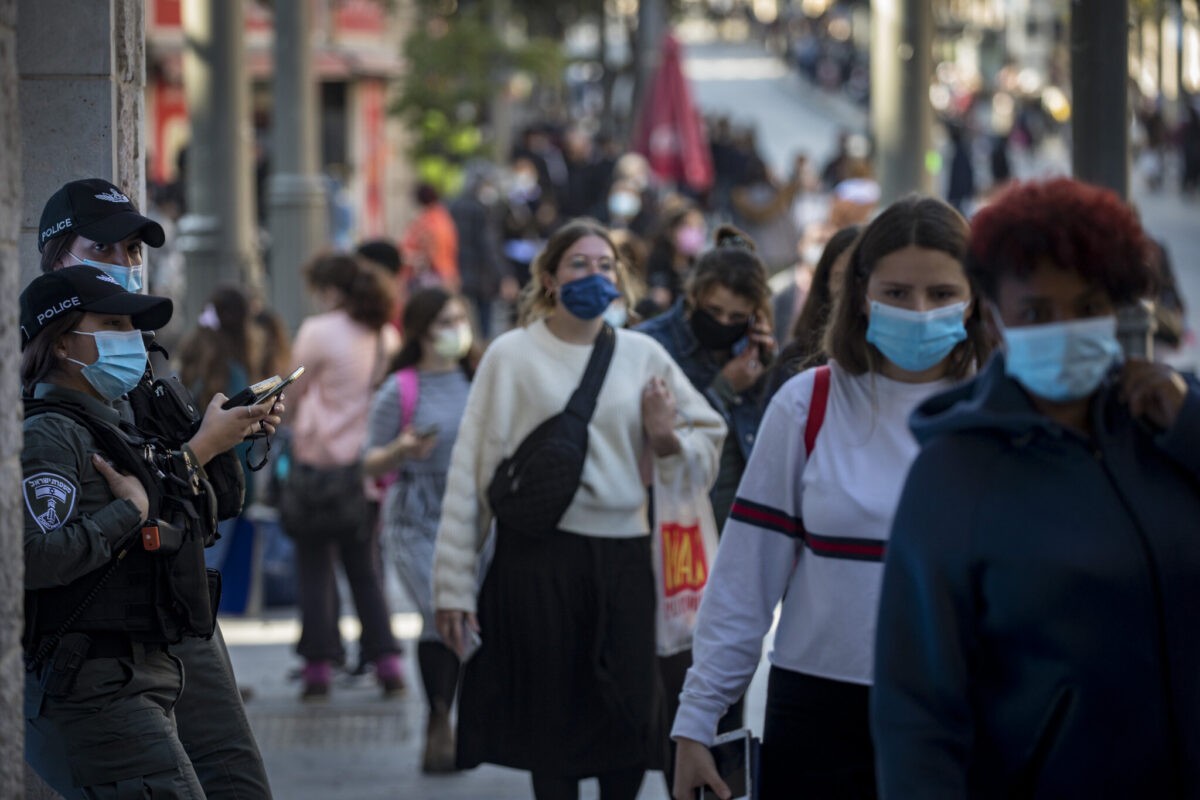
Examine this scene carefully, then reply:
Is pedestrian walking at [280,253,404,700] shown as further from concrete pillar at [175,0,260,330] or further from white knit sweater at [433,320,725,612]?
concrete pillar at [175,0,260,330]

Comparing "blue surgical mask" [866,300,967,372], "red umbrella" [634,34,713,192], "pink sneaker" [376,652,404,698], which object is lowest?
"pink sneaker" [376,652,404,698]

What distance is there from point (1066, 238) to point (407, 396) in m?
5.05

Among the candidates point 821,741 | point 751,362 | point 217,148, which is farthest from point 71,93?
point 217,148

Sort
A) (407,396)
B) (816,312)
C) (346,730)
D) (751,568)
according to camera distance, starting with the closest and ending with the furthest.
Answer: (751,568)
(816,312)
(407,396)
(346,730)

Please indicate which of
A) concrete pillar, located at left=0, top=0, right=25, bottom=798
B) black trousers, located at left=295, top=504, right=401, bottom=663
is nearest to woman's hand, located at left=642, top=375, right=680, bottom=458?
concrete pillar, located at left=0, top=0, right=25, bottom=798

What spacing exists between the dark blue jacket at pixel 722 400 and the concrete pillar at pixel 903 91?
557 centimetres

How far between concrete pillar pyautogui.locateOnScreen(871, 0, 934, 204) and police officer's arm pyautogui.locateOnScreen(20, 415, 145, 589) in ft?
26.8

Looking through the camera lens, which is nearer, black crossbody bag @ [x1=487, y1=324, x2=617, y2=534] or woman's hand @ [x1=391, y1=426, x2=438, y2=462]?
black crossbody bag @ [x1=487, y1=324, x2=617, y2=534]

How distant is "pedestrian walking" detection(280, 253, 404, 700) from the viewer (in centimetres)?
854

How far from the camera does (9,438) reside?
10.4ft

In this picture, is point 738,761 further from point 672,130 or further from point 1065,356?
point 672,130

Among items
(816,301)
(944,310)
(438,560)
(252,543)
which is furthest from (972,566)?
(252,543)

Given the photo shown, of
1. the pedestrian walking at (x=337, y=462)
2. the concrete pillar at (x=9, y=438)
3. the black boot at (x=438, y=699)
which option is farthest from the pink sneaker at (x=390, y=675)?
the concrete pillar at (x=9, y=438)

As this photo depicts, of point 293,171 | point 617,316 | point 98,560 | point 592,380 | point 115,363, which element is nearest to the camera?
point 98,560
